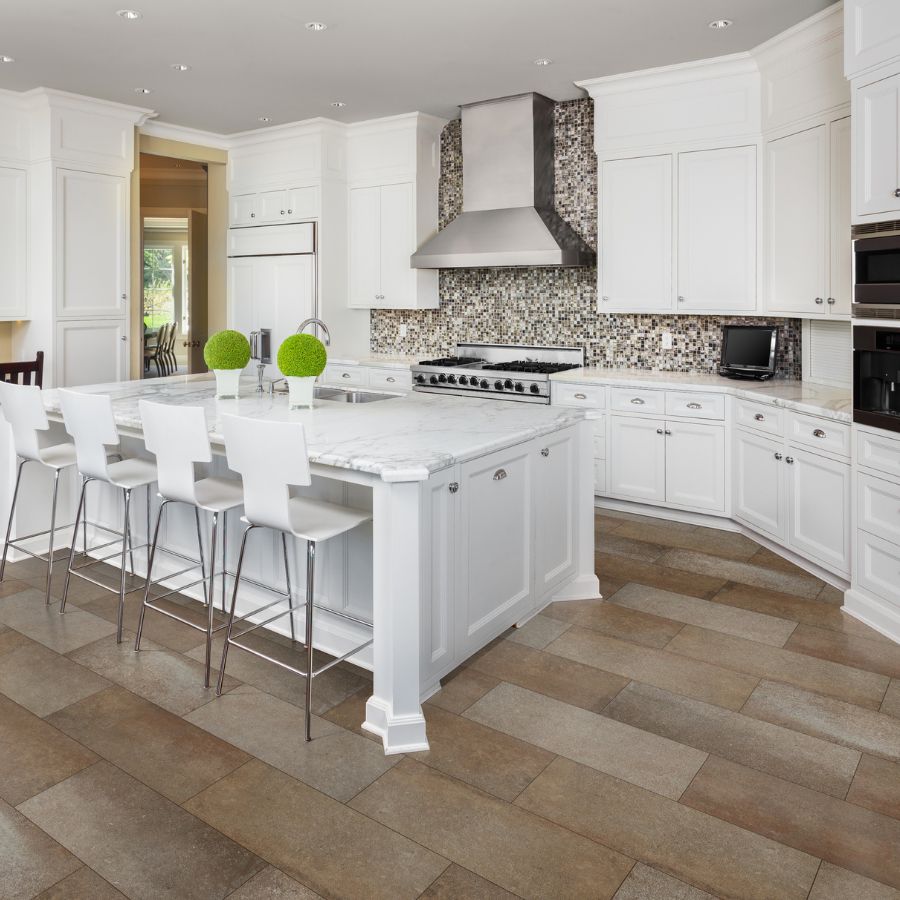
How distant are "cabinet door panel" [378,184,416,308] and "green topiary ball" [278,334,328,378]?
9.98ft

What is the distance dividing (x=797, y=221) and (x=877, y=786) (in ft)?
10.3

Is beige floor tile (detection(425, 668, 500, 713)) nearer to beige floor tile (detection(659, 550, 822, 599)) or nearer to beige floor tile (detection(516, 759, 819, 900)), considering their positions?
beige floor tile (detection(516, 759, 819, 900))

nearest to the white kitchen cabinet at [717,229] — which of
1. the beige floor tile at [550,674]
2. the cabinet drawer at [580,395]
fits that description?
the cabinet drawer at [580,395]

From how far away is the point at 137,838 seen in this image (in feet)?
6.52

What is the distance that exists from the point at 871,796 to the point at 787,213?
326cm

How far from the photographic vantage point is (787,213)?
443 cm

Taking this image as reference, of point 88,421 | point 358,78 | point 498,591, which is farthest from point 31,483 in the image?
point 358,78

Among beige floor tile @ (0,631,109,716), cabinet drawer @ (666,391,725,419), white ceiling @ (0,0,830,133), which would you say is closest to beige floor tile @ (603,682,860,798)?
beige floor tile @ (0,631,109,716)

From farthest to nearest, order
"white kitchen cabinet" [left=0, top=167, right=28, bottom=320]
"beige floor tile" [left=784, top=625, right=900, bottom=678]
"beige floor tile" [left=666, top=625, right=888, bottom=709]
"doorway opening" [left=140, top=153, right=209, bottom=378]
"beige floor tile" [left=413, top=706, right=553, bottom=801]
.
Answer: "doorway opening" [left=140, top=153, right=209, bottom=378] → "white kitchen cabinet" [left=0, top=167, right=28, bottom=320] → "beige floor tile" [left=784, top=625, right=900, bottom=678] → "beige floor tile" [left=666, top=625, right=888, bottom=709] → "beige floor tile" [left=413, top=706, right=553, bottom=801]

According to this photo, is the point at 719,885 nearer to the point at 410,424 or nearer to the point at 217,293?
the point at 410,424

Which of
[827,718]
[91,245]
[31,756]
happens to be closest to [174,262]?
[91,245]

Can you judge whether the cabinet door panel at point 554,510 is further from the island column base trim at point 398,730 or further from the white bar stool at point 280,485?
the island column base trim at point 398,730

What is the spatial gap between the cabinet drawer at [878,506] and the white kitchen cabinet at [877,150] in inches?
41.1

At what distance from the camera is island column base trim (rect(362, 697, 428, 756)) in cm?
A: 240
